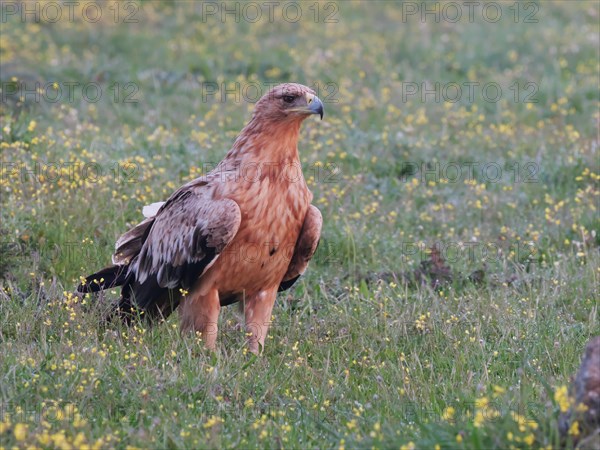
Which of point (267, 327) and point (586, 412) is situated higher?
point (586, 412)

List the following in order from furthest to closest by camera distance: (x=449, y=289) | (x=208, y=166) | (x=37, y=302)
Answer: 1. (x=208, y=166)
2. (x=449, y=289)
3. (x=37, y=302)

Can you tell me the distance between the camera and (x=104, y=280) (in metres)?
6.95

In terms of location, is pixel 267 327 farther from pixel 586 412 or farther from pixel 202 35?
pixel 202 35

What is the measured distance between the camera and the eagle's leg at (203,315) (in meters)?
6.50

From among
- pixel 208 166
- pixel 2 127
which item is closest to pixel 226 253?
pixel 208 166

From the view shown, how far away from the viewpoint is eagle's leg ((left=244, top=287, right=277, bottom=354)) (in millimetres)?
6668

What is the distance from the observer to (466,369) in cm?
617

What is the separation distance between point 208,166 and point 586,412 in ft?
19.8

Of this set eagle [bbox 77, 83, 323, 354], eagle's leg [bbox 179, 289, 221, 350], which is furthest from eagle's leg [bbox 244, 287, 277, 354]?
eagle's leg [bbox 179, 289, 221, 350]

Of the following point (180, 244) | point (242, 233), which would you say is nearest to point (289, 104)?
point (242, 233)

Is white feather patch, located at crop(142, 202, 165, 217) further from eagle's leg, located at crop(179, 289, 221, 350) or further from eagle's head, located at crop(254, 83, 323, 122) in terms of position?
eagle's head, located at crop(254, 83, 323, 122)

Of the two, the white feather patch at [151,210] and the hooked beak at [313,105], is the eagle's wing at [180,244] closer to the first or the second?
the white feather patch at [151,210]

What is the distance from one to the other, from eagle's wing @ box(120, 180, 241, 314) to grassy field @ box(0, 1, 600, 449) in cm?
34

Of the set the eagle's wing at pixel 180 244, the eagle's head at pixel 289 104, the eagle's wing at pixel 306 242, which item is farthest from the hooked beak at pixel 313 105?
the eagle's wing at pixel 180 244
